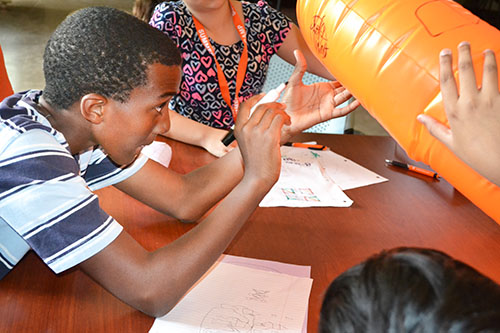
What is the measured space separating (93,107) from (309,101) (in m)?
0.72

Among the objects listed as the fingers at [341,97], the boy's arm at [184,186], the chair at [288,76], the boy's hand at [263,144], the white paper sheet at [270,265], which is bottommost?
the chair at [288,76]

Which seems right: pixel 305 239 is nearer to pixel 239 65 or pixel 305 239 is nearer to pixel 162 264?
pixel 162 264

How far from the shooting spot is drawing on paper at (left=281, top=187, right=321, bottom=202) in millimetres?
1294

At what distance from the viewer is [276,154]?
39.6 inches

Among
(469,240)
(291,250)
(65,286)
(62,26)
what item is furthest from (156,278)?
(469,240)

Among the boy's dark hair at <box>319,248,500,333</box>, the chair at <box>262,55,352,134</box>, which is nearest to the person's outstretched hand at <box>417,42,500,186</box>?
the boy's dark hair at <box>319,248,500,333</box>

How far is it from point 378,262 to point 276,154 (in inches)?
23.5

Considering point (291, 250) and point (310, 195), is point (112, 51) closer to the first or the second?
point (291, 250)

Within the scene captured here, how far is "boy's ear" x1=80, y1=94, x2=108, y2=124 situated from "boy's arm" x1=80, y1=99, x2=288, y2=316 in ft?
0.67

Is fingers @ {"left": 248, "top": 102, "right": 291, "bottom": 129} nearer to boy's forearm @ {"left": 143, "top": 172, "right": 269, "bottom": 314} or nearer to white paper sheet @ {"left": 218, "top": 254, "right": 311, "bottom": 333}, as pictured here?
boy's forearm @ {"left": 143, "top": 172, "right": 269, "bottom": 314}

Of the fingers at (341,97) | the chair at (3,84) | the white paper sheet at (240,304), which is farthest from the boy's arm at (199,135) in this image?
the white paper sheet at (240,304)

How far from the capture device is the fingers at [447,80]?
624 mm

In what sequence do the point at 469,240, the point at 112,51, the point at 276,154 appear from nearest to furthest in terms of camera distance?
1. the point at 112,51
2. the point at 276,154
3. the point at 469,240

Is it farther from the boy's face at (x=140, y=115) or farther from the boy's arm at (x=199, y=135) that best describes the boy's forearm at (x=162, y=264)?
the boy's arm at (x=199, y=135)
